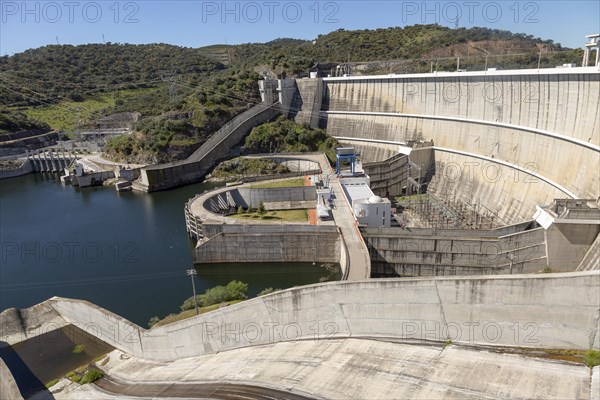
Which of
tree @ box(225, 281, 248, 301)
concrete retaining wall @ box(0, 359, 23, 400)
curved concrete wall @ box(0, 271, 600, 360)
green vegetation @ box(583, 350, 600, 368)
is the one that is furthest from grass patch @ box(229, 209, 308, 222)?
green vegetation @ box(583, 350, 600, 368)

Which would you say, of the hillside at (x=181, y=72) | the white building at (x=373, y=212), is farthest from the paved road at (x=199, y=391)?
the hillside at (x=181, y=72)

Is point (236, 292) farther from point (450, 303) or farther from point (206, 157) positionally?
point (206, 157)

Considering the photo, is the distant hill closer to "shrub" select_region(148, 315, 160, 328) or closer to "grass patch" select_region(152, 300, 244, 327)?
"shrub" select_region(148, 315, 160, 328)

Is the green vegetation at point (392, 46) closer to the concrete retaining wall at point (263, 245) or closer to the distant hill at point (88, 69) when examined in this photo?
the distant hill at point (88, 69)

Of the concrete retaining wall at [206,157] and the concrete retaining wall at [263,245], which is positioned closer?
the concrete retaining wall at [263,245]

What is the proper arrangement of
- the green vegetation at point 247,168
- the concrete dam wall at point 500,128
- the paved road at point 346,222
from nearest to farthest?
the paved road at point 346,222
the concrete dam wall at point 500,128
the green vegetation at point 247,168

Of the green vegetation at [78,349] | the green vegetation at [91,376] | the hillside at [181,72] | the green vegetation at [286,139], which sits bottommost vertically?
the green vegetation at [78,349]

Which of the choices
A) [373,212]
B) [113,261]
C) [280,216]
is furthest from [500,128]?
[113,261]
